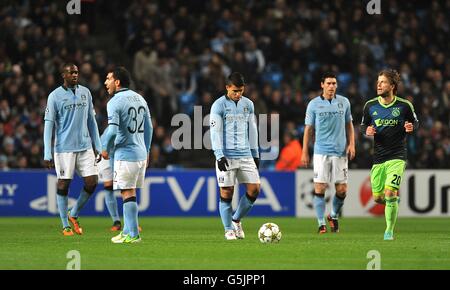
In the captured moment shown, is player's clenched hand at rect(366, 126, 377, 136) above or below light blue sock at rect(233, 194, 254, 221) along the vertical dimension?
above

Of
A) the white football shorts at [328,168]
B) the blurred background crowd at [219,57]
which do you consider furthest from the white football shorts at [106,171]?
the blurred background crowd at [219,57]

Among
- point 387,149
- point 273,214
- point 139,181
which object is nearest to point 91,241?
point 139,181

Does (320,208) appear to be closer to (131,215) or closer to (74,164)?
(74,164)

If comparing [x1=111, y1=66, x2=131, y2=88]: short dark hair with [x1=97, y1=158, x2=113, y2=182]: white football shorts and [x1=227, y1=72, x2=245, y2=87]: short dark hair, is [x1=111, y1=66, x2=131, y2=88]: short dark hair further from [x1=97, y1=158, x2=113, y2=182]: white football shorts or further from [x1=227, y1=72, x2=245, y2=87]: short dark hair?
[x1=97, y1=158, x2=113, y2=182]: white football shorts

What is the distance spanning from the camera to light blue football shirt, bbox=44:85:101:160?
1493 centimetres

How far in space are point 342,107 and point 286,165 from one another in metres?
6.27

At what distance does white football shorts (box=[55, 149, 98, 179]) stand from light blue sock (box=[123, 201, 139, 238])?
2179 millimetres

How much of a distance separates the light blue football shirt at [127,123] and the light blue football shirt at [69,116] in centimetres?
213

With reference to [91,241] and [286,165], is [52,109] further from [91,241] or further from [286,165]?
Result: [286,165]

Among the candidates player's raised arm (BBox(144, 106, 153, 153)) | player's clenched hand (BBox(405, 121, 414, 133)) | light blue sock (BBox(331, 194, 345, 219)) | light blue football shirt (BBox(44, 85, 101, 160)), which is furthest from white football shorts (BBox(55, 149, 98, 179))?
player's clenched hand (BBox(405, 121, 414, 133))

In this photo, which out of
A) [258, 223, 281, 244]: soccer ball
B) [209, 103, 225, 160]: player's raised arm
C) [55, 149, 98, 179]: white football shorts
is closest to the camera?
[258, 223, 281, 244]: soccer ball

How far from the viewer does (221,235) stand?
1532 centimetres

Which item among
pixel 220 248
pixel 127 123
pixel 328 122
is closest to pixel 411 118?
pixel 328 122
